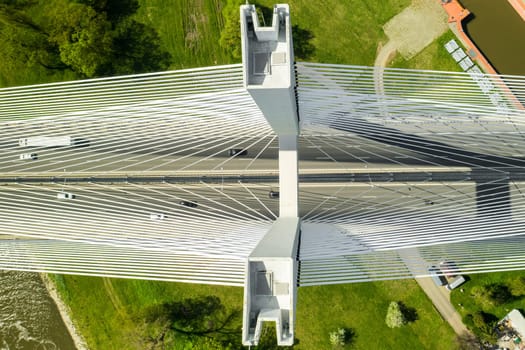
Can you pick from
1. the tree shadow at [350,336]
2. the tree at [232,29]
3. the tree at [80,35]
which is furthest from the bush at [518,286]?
the tree at [80,35]

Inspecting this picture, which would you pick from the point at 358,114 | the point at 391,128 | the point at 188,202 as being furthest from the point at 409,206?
the point at 188,202

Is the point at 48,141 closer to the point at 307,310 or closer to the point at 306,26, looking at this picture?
the point at 306,26

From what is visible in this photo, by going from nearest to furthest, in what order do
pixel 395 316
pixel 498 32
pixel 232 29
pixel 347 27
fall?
pixel 395 316 → pixel 232 29 → pixel 498 32 → pixel 347 27

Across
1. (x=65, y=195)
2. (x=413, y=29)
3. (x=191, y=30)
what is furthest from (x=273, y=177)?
(x=65, y=195)

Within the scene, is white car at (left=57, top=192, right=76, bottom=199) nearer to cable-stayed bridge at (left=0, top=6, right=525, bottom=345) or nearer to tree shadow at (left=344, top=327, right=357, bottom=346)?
cable-stayed bridge at (left=0, top=6, right=525, bottom=345)

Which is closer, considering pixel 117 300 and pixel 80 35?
pixel 80 35

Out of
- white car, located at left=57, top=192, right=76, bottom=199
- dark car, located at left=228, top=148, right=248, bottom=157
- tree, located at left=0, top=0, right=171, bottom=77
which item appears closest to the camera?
tree, located at left=0, top=0, right=171, bottom=77

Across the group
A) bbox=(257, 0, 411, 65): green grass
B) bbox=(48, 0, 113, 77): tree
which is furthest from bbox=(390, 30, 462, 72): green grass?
bbox=(48, 0, 113, 77): tree
